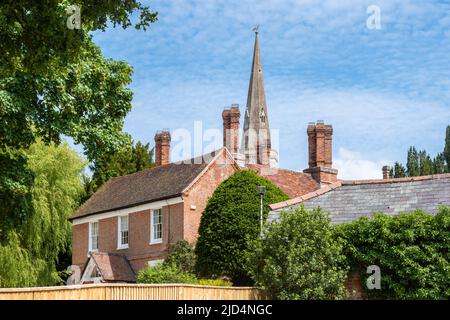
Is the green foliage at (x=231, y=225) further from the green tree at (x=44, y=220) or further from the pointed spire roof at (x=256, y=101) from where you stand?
the pointed spire roof at (x=256, y=101)

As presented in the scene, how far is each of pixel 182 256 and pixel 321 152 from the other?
14.3m

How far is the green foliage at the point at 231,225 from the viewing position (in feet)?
117

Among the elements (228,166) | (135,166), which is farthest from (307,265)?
(135,166)

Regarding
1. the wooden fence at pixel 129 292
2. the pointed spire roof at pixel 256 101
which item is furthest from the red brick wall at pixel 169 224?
the pointed spire roof at pixel 256 101

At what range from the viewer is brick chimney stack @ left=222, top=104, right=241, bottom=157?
167ft

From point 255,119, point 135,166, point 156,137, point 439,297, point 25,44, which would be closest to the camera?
point 25,44

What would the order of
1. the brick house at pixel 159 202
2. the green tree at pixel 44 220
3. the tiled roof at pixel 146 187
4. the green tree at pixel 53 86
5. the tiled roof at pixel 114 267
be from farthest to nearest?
the tiled roof at pixel 146 187
the tiled roof at pixel 114 267
the brick house at pixel 159 202
the green tree at pixel 44 220
the green tree at pixel 53 86

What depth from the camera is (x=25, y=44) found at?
17.4 m

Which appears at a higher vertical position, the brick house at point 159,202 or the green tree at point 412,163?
the green tree at point 412,163

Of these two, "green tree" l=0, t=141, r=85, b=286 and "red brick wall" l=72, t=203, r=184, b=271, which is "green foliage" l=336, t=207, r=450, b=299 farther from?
"green tree" l=0, t=141, r=85, b=286

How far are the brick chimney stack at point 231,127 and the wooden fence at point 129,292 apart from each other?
87.1 ft

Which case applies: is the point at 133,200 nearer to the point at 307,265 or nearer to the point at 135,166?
the point at 135,166

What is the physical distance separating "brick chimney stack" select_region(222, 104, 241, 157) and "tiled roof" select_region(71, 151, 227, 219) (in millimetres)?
3421
